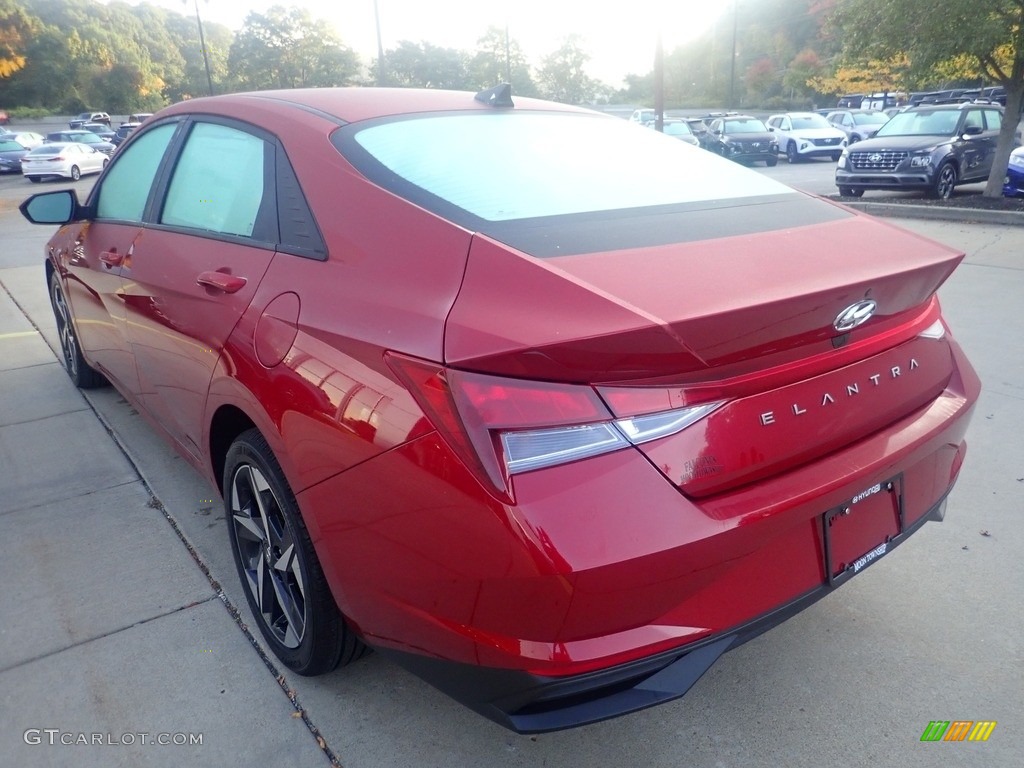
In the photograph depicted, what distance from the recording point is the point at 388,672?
2473 mm

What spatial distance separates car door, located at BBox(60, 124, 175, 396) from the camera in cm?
336

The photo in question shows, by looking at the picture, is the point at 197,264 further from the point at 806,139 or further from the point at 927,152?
the point at 806,139

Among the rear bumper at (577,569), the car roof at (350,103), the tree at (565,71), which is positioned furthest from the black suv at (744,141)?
the tree at (565,71)

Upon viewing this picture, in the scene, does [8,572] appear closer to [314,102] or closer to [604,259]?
[314,102]

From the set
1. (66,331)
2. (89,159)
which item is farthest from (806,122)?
(66,331)

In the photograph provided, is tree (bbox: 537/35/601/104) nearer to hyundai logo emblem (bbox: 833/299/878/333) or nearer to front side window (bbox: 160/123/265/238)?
front side window (bbox: 160/123/265/238)

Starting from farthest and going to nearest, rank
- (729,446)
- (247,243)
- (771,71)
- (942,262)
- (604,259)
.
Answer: (771,71) < (247,243) < (942,262) < (604,259) < (729,446)

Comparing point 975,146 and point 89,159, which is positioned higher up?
point 975,146

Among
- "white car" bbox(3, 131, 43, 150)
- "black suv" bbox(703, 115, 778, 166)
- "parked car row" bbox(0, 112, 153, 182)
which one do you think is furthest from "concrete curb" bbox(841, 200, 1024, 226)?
"white car" bbox(3, 131, 43, 150)

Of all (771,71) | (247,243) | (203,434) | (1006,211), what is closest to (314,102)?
(247,243)

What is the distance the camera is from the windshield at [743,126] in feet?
79.8

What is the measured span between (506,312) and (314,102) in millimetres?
1450

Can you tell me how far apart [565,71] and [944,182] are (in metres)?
50.0

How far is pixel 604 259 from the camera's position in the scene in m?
1.79
